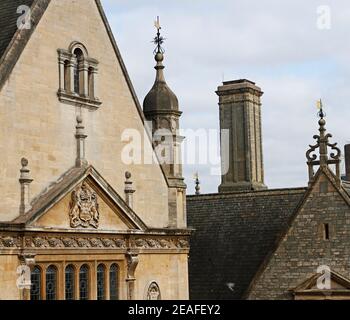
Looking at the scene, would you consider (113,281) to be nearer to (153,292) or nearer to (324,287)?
(153,292)

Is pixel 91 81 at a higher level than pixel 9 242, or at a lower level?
higher

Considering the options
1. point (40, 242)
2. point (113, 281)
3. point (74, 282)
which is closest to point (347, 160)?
point (113, 281)

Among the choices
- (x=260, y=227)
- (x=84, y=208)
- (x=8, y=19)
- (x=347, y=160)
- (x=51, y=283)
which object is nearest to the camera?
(x=51, y=283)

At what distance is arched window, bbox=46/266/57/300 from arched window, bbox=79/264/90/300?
1045 mm

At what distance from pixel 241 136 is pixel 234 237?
8084 mm

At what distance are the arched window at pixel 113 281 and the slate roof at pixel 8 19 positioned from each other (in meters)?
7.13

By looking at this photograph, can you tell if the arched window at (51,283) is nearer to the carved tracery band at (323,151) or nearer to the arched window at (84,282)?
the arched window at (84,282)

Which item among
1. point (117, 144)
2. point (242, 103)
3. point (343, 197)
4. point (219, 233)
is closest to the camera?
point (117, 144)

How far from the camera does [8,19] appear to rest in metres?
19.4
